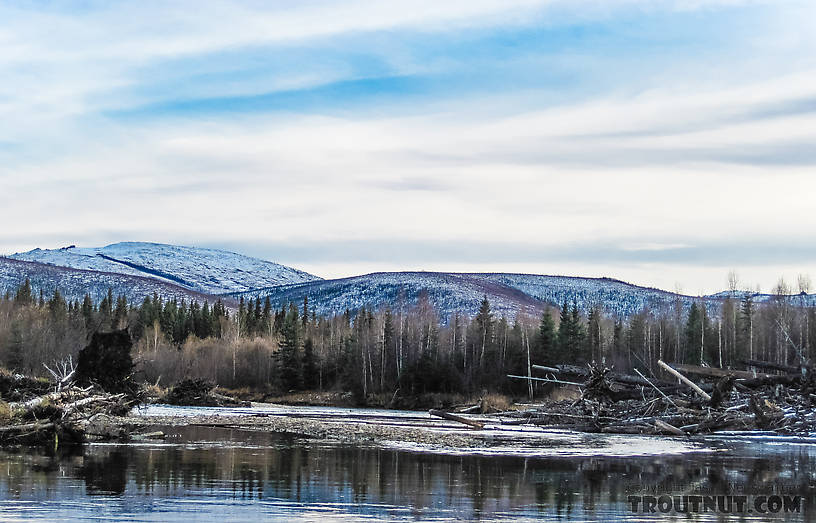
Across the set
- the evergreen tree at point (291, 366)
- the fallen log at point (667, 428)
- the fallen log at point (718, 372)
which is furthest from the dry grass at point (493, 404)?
the evergreen tree at point (291, 366)

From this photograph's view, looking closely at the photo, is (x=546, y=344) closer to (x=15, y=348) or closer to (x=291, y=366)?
(x=291, y=366)

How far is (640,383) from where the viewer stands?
162ft

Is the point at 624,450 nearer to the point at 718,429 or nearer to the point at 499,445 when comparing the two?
the point at 499,445

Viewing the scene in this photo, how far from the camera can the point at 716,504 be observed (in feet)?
67.8

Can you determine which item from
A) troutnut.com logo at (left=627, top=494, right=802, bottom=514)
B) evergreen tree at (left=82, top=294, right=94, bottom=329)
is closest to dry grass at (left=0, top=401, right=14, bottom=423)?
troutnut.com logo at (left=627, top=494, right=802, bottom=514)

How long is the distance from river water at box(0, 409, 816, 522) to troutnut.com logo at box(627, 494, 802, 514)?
0.13 metres

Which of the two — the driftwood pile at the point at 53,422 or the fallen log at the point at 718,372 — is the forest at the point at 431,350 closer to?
the fallen log at the point at 718,372

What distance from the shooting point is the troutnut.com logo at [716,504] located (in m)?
19.8

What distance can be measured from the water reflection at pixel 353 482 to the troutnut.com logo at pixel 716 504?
1.36 ft

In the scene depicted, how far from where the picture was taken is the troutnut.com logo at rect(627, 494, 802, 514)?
19.8 metres

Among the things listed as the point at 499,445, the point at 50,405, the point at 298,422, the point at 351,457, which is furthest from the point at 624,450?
the point at 298,422

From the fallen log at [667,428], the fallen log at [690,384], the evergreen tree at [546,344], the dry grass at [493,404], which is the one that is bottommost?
the dry grass at [493,404]

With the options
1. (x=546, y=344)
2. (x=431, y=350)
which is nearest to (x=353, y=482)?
(x=431, y=350)

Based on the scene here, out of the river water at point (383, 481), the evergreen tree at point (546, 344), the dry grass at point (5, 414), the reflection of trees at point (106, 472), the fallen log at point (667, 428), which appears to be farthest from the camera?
the evergreen tree at point (546, 344)
